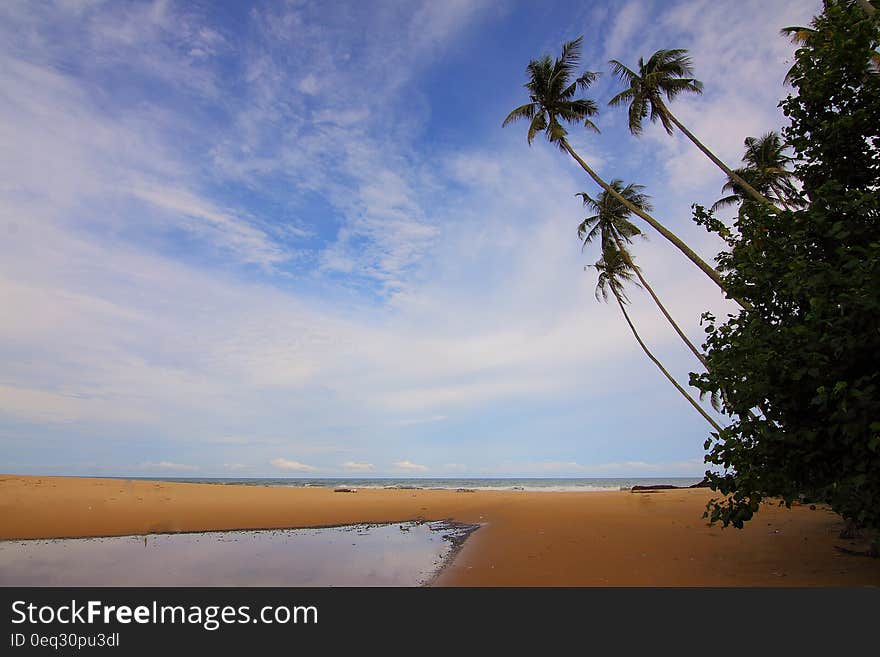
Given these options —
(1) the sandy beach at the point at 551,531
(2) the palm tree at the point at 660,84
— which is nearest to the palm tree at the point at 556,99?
(2) the palm tree at the point at 660,84

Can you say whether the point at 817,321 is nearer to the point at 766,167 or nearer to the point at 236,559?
the point at 236,559

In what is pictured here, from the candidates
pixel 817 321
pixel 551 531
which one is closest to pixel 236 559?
pixel 551 531

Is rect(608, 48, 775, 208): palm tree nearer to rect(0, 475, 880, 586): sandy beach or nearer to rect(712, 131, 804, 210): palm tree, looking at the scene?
rect(712, 131, 804, 210): palm tree

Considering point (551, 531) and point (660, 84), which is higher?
point (660, 84)

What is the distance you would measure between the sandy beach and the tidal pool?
0.99 metres

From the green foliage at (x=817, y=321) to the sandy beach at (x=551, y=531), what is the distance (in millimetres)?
1697

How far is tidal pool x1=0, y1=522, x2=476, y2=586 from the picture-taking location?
24.7 ft

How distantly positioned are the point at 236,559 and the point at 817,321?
1007 centimetres

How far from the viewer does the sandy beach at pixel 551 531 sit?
7539 mm

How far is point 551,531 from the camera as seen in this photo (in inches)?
494

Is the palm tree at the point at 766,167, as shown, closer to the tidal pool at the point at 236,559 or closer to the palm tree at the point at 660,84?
Result: the palm tree at the point at 660,84

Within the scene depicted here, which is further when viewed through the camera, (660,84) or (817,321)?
(660,84)

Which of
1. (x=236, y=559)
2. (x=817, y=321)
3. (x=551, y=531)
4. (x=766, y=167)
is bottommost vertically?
(x=551, y=531)
